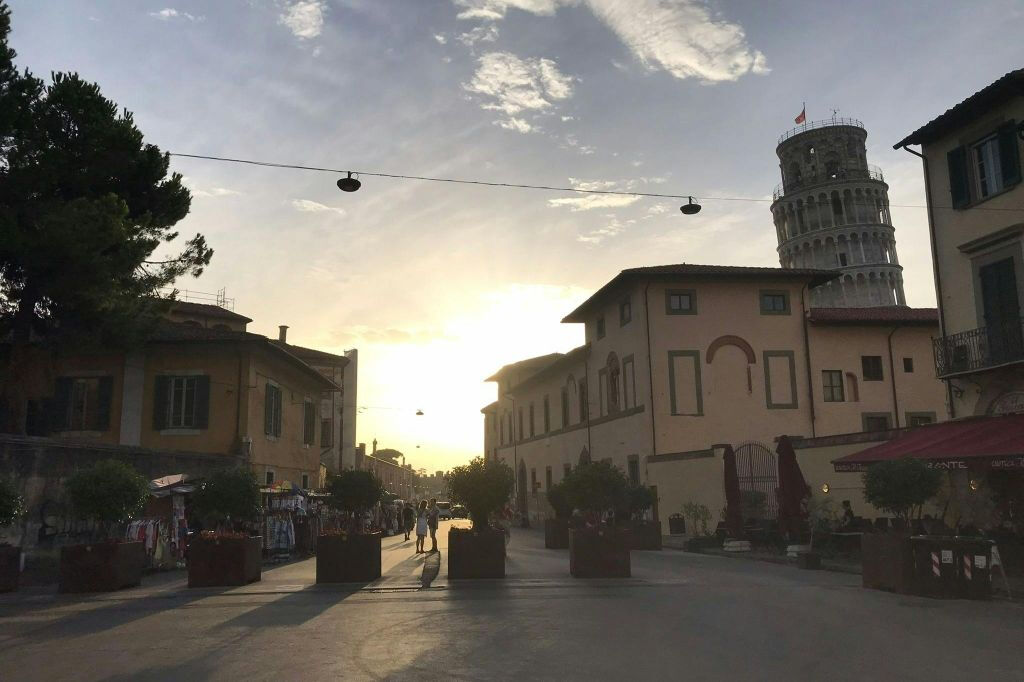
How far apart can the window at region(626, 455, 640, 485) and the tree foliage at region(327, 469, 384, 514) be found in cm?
1471

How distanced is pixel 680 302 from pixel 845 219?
52.5m

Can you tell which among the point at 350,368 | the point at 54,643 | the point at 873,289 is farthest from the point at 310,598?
the point at 873,289

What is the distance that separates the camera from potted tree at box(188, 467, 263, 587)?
15.6 metres

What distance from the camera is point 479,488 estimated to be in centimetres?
1714

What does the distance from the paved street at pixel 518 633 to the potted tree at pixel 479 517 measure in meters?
0.90

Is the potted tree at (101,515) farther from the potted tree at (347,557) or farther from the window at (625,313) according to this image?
the window at (625,313)

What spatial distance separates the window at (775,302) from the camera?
110ft

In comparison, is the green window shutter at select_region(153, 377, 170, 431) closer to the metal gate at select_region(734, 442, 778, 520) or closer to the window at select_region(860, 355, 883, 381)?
the metal gate at select_region(734, 442, 778, 520)

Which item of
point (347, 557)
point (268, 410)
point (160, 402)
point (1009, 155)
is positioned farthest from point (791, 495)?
point (160, 402)

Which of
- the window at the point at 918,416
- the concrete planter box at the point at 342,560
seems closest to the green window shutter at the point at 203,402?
the concrete planter box at the point at 342,560

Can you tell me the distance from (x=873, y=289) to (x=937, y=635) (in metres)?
74.2

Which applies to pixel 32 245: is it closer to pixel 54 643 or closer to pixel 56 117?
pixel 56 117

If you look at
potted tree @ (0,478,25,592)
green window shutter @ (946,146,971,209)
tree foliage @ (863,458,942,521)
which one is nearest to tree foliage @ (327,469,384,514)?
potted tree @ (0,478,25,592)

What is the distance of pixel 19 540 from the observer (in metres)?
16.5
